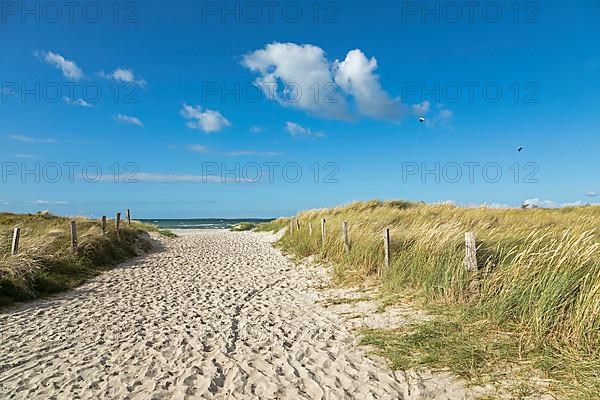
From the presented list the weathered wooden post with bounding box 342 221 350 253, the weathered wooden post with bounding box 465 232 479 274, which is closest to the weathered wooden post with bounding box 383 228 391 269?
the weathered wooden post with bounding box 342 221 350 253

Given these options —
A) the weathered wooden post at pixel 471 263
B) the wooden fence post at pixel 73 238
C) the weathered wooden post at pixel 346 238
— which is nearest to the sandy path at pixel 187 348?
the weathered wooden post at pixel 346 238

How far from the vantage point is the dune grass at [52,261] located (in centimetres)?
770

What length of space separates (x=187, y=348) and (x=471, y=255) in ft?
15.2

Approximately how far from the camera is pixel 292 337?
550 centimetres

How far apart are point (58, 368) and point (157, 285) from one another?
5.36 meters

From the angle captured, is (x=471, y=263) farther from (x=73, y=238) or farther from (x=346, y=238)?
(x=73, y=238)

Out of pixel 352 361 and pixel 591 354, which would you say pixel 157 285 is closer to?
pixel 352 361

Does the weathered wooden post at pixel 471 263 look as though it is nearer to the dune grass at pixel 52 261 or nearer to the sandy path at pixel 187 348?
the sandy path at pixel 187 348

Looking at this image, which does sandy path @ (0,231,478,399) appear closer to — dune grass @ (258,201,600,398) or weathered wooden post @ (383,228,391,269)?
dune grass @ (258,201,600,398)

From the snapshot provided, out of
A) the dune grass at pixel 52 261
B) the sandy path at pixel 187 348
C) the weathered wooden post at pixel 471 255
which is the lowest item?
the sandy path at pixel 187 348

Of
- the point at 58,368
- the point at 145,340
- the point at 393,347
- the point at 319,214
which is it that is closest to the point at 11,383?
the point at 58,368

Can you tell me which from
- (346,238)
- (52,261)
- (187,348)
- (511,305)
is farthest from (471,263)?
(52,261)

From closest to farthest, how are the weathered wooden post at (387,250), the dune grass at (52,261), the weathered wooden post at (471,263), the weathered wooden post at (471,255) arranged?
the weathered wooden post at (471,263) < the weathered wooden post at (471,255) < the dune grass at (52,261) < the weathered wooden post at (387,250)

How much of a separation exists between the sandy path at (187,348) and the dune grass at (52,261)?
0.55m
